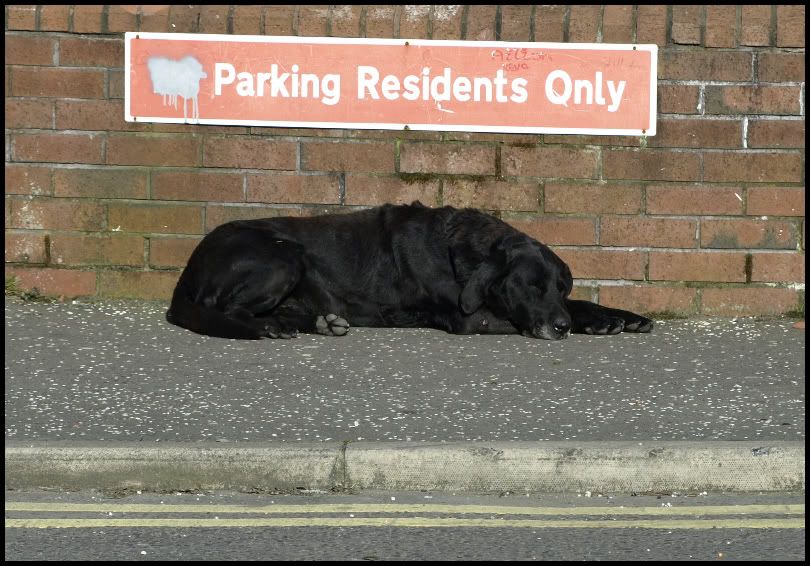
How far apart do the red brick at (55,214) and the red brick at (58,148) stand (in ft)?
0.87

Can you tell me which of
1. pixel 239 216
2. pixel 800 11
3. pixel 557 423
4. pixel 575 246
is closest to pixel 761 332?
pixel 575 246

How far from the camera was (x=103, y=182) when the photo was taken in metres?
8.50

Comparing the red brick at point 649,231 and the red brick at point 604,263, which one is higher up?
the red brick at point 649,231

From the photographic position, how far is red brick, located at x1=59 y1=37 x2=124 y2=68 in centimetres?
841

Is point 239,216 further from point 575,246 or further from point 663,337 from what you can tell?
point 663,337

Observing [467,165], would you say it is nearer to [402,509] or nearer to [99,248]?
[99,248]

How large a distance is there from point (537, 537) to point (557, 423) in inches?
45.9

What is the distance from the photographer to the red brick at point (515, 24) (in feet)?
27.2

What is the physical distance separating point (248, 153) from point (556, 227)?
1966 millimetres

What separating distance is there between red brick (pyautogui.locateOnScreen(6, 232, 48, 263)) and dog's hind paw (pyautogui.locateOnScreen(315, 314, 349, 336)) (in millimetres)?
1951

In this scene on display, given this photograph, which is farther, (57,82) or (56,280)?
(56,280)

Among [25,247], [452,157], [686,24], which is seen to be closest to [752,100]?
[686,24]

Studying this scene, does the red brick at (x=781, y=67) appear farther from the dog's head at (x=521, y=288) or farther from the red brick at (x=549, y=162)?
the dog's head at (x=521, y=288)

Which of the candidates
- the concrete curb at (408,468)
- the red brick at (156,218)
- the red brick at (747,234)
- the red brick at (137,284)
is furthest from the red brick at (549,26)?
the concrete curb at (408,468)
